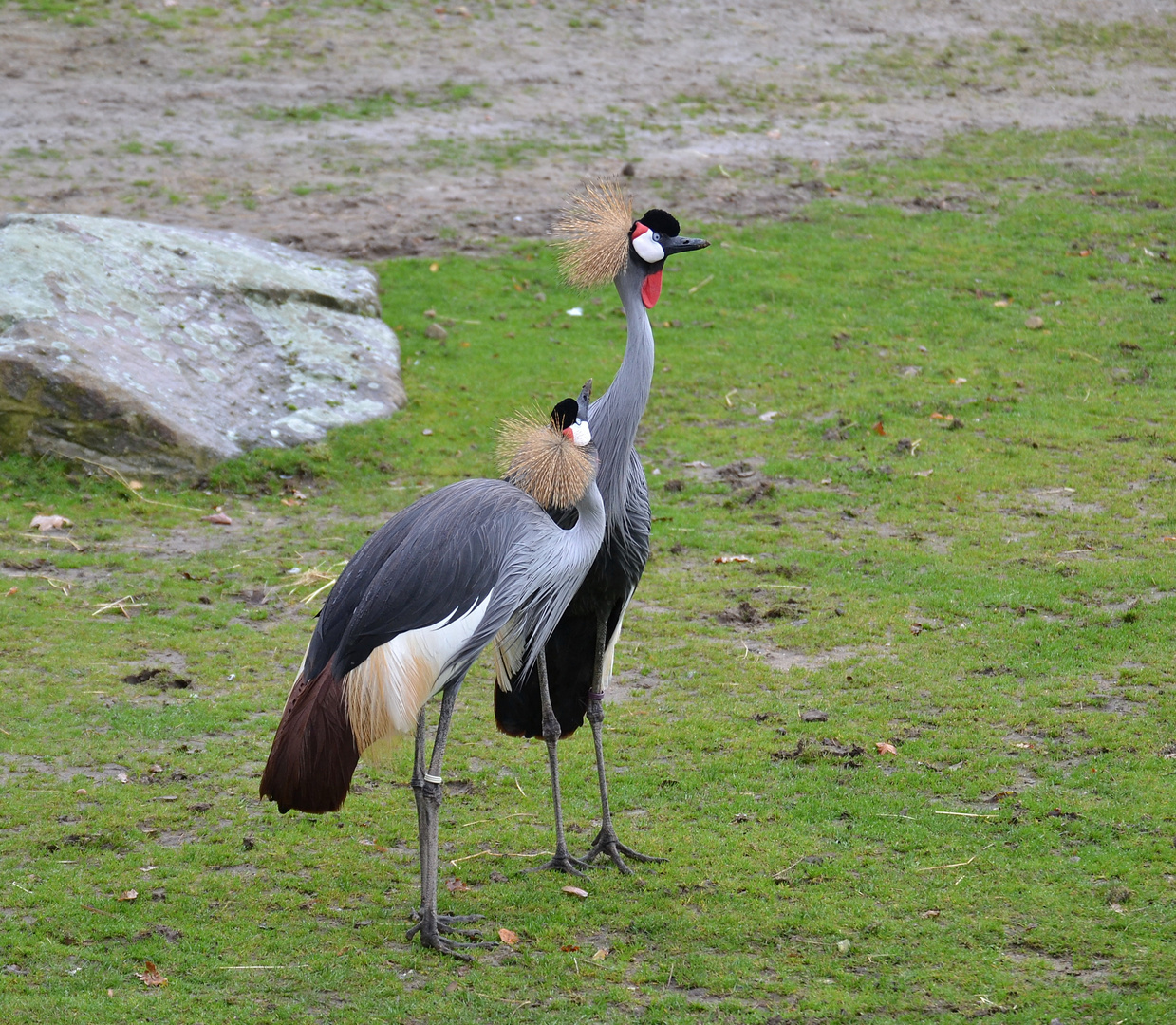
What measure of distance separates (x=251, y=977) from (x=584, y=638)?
192 cm

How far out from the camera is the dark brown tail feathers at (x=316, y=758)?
13.9ft

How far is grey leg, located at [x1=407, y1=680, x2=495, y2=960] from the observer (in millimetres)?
4422

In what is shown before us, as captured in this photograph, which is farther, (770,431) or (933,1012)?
(770,431)

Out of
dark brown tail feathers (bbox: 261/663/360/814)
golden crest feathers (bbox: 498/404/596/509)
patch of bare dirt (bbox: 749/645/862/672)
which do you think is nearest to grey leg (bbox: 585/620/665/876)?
golden crest feathers (bbox: 498/404/596/509)

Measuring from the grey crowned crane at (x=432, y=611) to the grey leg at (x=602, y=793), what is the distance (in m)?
0.62

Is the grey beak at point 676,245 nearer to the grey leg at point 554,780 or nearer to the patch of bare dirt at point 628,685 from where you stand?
the grey leg at point 554,780

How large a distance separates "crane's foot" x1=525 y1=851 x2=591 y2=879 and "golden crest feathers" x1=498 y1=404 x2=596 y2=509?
145 cm

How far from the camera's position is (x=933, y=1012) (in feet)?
13.1

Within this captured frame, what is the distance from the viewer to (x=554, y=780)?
16.8 ft

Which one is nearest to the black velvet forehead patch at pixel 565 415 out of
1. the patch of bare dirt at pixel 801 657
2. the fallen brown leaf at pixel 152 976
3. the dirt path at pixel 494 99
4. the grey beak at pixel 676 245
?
the grey beak at pixel 676 245

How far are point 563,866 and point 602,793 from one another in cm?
32

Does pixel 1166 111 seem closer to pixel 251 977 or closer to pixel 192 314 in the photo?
pixel 192 314

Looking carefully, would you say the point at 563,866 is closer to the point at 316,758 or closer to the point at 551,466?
the point at 316,758

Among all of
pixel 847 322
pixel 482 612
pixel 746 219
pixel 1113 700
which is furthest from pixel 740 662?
pixel 746 219
